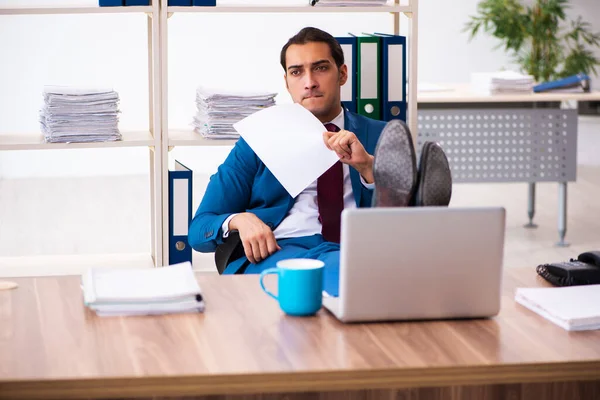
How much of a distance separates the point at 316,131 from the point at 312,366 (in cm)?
111

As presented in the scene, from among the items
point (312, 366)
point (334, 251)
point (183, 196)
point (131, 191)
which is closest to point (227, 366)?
point (312, 366)

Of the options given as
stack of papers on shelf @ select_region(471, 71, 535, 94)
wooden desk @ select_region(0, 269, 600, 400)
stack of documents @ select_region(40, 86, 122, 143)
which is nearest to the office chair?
wooden desk @ select_region(0, 269, 600, 400)

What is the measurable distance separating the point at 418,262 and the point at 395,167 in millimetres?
207

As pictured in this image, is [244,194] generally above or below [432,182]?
below

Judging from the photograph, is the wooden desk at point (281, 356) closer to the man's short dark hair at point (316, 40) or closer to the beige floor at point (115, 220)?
the man's short dark hair at point (316, 40)

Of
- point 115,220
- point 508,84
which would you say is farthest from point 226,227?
point 115,220

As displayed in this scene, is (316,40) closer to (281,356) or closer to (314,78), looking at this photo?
(314,78)

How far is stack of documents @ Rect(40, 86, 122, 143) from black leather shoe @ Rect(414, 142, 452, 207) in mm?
1855

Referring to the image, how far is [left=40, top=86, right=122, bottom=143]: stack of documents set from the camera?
10.6ft

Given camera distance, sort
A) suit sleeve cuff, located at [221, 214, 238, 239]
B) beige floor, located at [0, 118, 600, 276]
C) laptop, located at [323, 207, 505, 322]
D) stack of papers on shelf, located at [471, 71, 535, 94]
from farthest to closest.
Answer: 1. stack of papers on shelf, located at [471, 71, 535, 94]
2. beige floor, located at [0, 118, 600, 276]
3. suit sleeve cuff, located at [221, 214, 238, 239]
4. laptop, located at [323, 207, 505, 322]

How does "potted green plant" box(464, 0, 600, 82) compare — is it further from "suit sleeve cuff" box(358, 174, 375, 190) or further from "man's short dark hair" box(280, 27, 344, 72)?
"suit sleeve cuff" box(358, 174, 375, 190)

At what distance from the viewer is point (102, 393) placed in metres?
1.36

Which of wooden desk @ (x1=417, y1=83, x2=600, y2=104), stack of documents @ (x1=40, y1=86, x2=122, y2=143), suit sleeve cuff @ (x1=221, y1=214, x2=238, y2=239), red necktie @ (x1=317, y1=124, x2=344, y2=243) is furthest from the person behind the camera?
wooden desk @ (x1=417, y1=83, x2=600, y2=104)

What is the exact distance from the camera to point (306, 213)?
2645 millimetres
